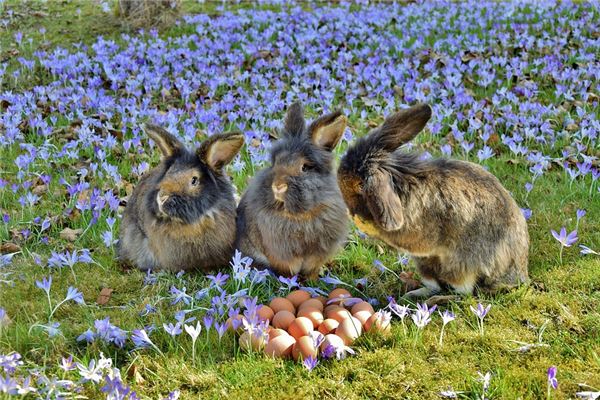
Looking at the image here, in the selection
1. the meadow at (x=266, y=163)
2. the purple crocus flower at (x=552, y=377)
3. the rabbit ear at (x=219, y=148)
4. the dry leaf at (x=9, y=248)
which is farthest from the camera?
the dry leaf at (x=9, y=248)

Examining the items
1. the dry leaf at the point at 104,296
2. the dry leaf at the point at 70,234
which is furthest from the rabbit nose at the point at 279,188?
the dry leaf at the point at 70,234

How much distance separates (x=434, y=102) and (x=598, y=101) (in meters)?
2.03

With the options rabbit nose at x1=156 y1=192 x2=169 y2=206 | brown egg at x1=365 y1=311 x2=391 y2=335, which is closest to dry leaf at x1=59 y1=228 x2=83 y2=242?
rabbit nose at x1=156 y1=192 x2=169 y2=206

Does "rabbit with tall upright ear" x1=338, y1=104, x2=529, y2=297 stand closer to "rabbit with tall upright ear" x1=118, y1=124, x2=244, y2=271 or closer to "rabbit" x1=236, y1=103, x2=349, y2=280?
"rabbit" x1=236, y1=103, x2=349, y2=280

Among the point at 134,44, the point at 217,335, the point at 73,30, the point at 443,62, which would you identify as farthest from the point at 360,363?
the point at 73,30

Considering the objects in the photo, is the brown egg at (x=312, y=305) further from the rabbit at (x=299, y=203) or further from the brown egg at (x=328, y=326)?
the rabbit at (x=299, y=203)

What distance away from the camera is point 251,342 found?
12.9 feet

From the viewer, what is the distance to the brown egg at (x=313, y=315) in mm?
4129

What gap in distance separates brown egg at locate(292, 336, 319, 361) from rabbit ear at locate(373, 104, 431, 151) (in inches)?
53.5

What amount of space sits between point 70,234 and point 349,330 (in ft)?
9.75

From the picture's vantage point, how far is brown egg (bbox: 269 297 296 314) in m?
4.34

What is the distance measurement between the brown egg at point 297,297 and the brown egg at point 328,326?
1.28ft

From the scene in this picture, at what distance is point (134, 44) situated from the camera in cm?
1152

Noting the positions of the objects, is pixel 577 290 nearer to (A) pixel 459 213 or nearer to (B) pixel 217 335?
(A) pixel 459 213
